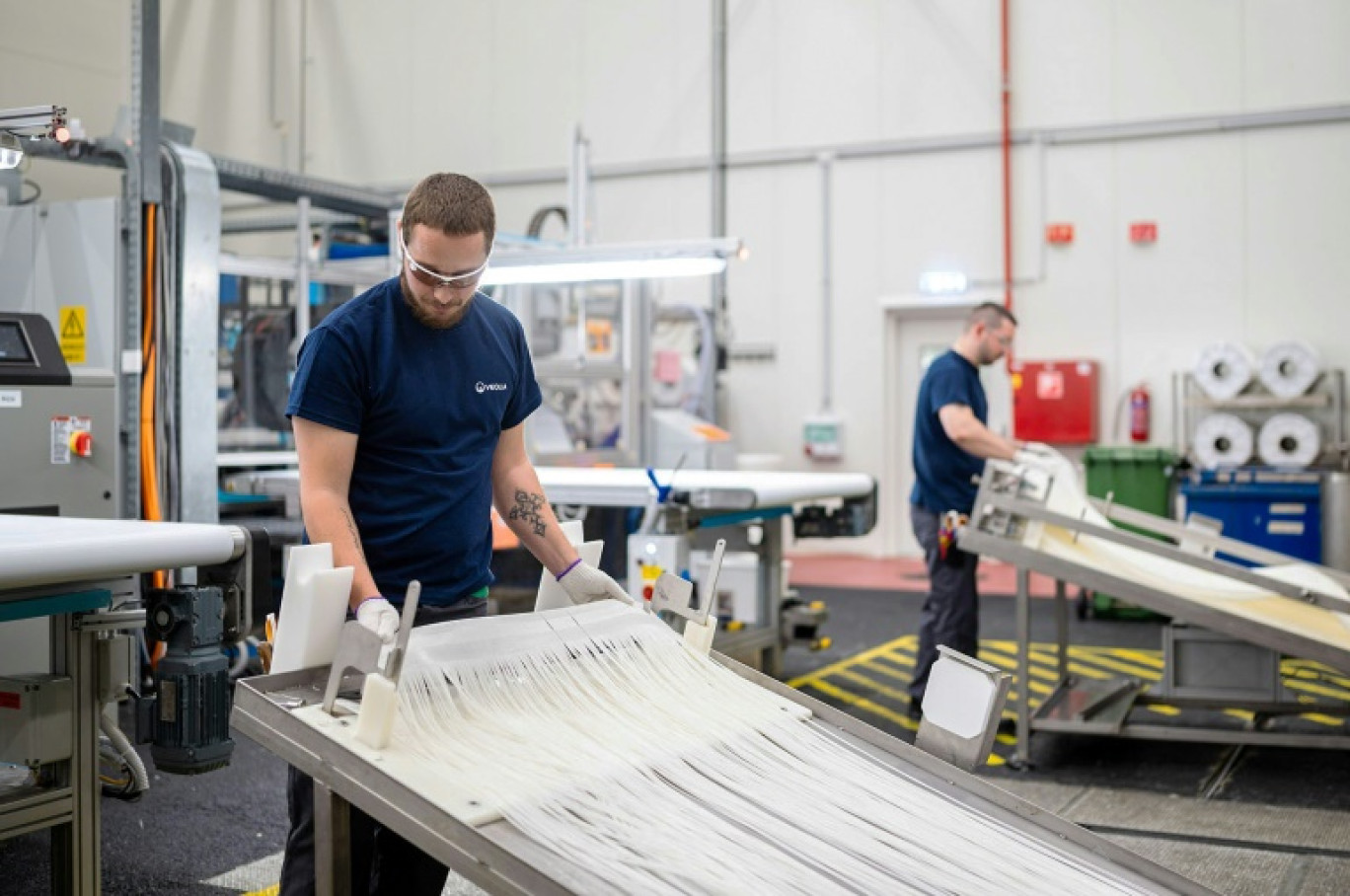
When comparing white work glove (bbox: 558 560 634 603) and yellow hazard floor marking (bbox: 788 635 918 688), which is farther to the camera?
yellow hazard floor marking (bbox: 788 635 918 688)

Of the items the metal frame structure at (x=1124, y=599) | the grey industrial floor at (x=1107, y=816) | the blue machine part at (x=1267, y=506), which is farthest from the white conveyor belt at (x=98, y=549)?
the blue machine part at (x=1267, y=506)

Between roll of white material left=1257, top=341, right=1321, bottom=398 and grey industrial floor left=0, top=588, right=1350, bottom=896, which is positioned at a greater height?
roll of white material left=1257, top=341, right=1321, bottom=398

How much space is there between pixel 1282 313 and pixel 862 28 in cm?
371

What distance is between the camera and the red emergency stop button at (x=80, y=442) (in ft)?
13.9

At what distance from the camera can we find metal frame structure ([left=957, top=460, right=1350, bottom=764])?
409 cm

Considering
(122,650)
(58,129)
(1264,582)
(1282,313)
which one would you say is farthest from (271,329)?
(1282,313)

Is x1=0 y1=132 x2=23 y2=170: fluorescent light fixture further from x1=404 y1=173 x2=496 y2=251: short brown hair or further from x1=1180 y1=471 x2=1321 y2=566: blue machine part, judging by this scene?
x1=1180 y1=471 x2=1321 y2=566: blue machine part

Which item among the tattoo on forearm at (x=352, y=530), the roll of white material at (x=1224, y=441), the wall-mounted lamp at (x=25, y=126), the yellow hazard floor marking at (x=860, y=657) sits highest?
the wall-mounted lamp at (x=25, y=126)

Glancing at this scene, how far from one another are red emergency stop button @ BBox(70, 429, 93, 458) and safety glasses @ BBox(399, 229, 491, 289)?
2.51 m

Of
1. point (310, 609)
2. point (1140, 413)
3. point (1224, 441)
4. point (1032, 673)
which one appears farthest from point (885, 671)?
point (310, 609)

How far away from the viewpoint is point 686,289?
10.9 metres

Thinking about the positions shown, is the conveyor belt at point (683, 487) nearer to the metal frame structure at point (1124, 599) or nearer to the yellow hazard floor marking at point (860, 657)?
the metal frame structure at point (1124, 599)

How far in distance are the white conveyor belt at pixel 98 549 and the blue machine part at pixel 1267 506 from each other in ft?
21.4

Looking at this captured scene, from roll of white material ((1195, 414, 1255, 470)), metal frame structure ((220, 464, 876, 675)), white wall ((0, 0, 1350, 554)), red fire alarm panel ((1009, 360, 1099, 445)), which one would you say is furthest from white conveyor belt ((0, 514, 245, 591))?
red fire alarm panel ((1009, 360, 1099, 445))
